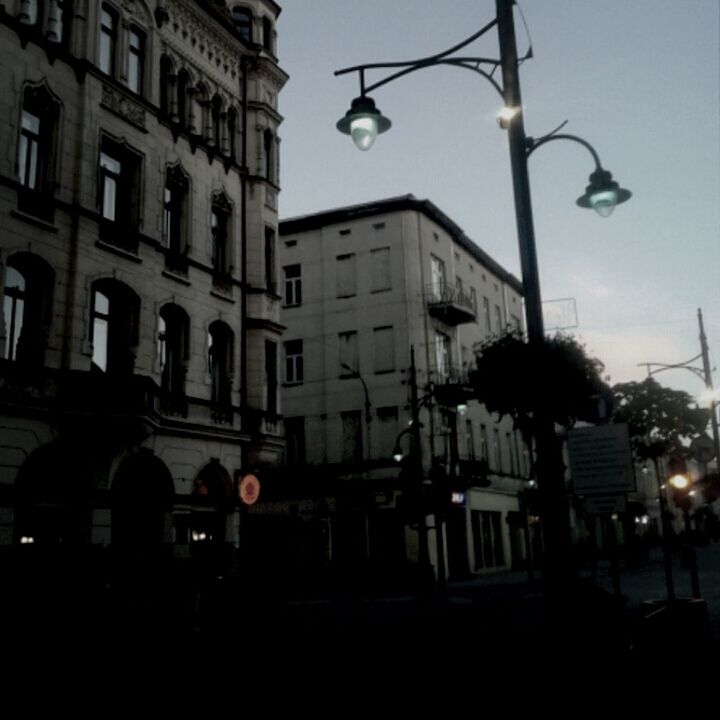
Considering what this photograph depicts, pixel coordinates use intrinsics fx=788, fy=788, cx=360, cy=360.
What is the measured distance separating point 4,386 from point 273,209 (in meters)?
12.9

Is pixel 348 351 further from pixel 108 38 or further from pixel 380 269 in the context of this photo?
pixel 108 38

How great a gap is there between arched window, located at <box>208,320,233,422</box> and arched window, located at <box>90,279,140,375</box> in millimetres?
3441

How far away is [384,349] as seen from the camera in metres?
37.8

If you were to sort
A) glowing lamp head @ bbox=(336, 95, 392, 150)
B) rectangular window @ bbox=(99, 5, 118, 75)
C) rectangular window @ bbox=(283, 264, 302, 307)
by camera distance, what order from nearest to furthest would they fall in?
glowing lamp head @ bbox=(336, 95, 392, 150) < rectangular window @ bbox=(99, 5, 118, 75) < rectangular window @ bbox=(283, 264, 302, 307)

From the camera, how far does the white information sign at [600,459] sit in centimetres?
778

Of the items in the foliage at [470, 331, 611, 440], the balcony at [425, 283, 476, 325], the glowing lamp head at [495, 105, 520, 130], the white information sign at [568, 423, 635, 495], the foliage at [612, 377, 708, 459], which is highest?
the balcony at [425, 283, 476, 325]

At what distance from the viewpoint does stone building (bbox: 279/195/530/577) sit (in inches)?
1421

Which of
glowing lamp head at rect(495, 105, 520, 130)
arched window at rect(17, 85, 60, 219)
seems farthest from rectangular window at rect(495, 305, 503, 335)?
glowing lamp head at rect(495, 105, 520, 130)

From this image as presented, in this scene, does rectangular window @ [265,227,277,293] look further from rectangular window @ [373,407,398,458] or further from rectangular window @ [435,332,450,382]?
rectangular window @ [435,332,450,382]

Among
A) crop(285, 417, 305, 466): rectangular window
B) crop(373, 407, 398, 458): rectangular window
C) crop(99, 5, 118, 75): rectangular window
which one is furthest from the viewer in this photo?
crop(285, 417, 305, 466): rectangular window

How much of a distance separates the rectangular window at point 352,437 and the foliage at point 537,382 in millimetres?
24972

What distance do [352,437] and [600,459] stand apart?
2958 centimetres

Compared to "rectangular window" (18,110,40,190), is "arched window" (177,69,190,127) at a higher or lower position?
higher

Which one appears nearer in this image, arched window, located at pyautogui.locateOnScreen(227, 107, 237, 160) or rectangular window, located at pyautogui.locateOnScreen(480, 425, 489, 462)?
arched window, located at pyautogui.locateOnScreen(227, 107, 237, 160)
